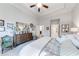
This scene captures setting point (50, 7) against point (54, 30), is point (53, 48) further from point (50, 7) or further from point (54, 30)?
point (50, 7)

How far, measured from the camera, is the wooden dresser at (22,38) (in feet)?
5.36

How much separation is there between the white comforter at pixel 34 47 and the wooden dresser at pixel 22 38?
4.3 inches

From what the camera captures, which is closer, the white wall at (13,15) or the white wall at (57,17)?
the white wall at (13,15)

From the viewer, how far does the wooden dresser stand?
1.63 m

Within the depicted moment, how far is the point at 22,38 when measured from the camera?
1667 mm

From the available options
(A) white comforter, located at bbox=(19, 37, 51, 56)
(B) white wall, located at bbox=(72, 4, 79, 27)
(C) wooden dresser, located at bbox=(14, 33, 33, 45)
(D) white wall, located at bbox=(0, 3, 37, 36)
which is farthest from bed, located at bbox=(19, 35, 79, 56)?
(D) white wall, located at bbox=(0, 3, 37, 36)

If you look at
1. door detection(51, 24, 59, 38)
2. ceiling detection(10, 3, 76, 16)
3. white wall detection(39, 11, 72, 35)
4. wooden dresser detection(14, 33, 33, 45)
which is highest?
ceiling detection(10, 3, 76, 16)

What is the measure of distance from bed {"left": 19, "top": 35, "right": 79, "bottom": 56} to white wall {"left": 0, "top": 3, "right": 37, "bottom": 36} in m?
0.40

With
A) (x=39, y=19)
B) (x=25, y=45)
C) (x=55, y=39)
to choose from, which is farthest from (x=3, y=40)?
(x=55, y=39)

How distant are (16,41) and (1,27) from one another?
0.32 meters

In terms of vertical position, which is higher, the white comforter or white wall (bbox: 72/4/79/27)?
white wall (bbox: 72/4/79/27)

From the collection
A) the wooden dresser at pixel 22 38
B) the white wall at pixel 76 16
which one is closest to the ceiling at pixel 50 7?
the white wall at pixel 76 16

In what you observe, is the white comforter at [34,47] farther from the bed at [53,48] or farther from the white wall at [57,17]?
the white wall at [57,17]

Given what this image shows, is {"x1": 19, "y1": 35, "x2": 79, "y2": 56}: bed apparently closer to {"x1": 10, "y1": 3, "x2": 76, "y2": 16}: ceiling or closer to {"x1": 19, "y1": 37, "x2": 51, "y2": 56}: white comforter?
{"x1": 19, "y1": 37, "x2": 51, "y2": 56}: white comforter
